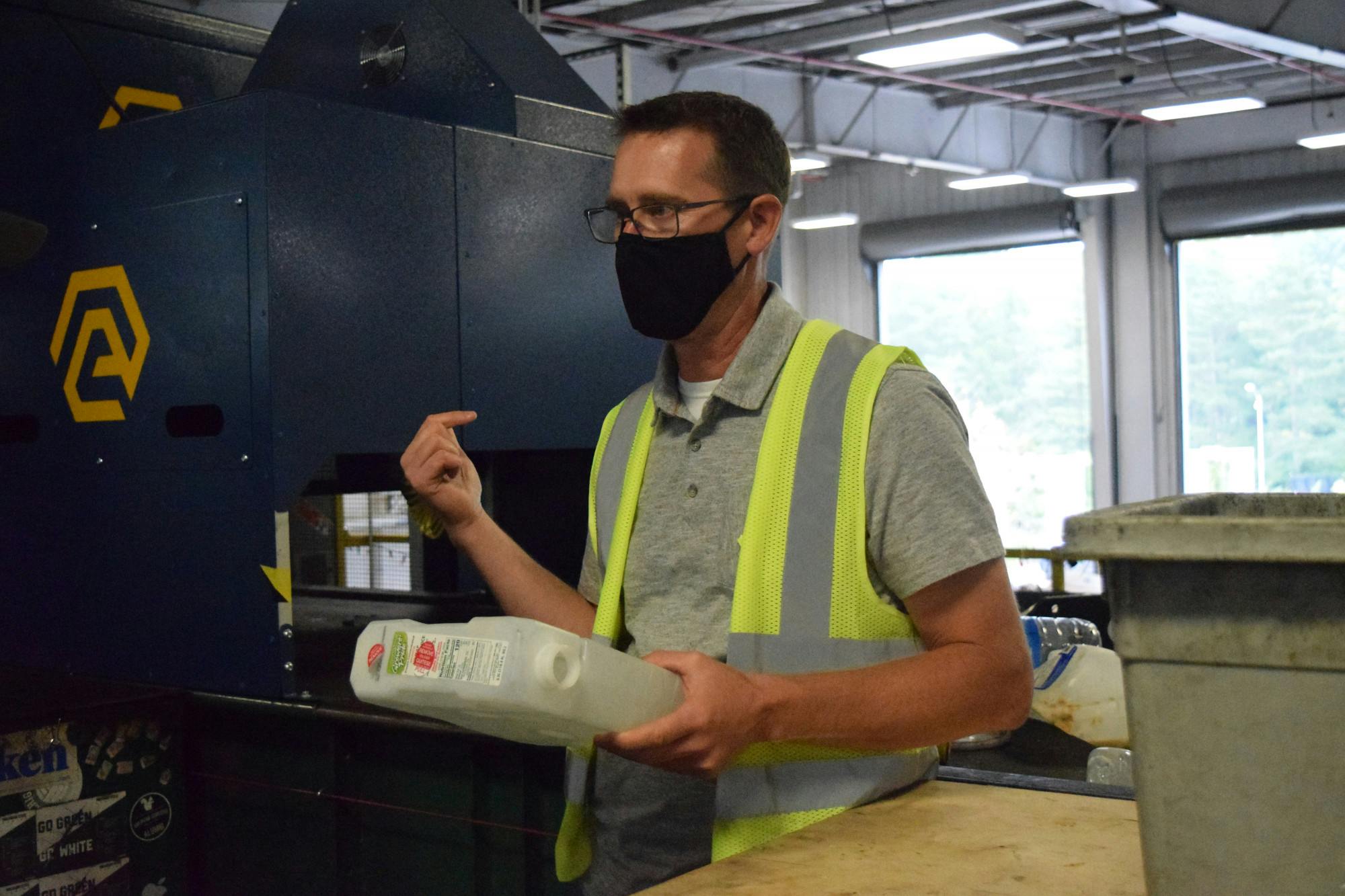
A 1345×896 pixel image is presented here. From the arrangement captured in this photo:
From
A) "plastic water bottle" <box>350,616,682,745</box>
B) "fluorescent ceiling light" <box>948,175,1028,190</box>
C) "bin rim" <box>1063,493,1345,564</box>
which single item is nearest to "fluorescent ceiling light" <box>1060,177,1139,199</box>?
"fluorescent ceiling light" <box>948,175,1028,190</box>

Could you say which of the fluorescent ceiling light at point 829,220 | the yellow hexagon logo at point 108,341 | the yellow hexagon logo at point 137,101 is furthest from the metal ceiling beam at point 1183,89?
the yellow hexagon logo at point 108,341

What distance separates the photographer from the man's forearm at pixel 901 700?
1.56 m

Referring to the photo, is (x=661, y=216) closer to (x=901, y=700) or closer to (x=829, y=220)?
(x=901, y=700)

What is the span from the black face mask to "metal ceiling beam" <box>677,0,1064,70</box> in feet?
22.6

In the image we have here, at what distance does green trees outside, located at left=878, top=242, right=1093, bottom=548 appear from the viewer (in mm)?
13516

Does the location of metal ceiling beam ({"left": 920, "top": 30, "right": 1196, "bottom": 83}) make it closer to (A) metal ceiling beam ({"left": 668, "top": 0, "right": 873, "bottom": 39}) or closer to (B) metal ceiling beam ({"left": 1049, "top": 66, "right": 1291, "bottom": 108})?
(B) metal ceiling beam ({"left": 1049, "top": 66, "right": 1291, "bottom": 108})

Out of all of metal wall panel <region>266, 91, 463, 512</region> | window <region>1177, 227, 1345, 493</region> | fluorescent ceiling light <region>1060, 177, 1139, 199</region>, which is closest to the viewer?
metal wall panel <region>266, 91, 463, 512</region>

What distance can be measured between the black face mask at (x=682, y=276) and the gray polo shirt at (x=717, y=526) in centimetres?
8

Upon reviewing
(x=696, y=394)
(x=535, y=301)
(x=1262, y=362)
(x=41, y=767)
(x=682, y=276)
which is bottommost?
(x=41, y=767)

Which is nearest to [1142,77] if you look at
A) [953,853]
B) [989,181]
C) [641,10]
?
[989,181]

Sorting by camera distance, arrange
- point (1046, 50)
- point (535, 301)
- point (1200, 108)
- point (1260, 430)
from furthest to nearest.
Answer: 1. point (1260, 430)
2. point (1046, 50)
3. point (1200, 108)
4. point (535, 301)

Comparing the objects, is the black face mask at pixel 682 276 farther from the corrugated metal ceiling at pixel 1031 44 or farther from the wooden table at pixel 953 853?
the corrugated metal ceiling at pixel 1031 44

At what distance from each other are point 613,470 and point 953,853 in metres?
0.82

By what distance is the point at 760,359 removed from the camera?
190 centimetres
